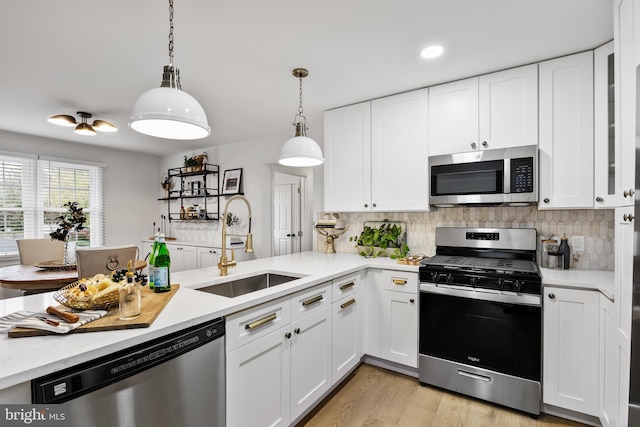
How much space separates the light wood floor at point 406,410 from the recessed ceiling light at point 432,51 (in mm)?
2421

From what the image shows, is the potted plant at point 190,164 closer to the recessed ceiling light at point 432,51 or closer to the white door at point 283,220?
the white door at point 283,220

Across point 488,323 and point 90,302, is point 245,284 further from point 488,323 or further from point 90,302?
point 488,323

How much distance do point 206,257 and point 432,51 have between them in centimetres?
396

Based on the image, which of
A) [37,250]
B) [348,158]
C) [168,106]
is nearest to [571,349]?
[348,158]

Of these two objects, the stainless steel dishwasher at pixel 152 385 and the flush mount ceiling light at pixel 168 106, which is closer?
the stainless steel dishwasher at pixel 152 385

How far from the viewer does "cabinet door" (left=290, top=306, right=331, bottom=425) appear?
185cm

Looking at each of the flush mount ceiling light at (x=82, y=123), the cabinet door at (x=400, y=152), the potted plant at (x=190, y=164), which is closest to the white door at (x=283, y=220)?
the potted plant at (x=190, y=164)

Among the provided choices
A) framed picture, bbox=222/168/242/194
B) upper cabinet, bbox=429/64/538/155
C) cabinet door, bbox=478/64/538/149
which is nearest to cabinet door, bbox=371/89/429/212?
upper cabinet, bbox=429/64/538/155

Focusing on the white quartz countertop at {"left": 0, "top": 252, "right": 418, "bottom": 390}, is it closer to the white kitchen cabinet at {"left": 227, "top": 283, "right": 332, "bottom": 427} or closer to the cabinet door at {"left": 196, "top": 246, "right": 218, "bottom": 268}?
the white kitchen cabinet at {"left": 227, "top": 283, "right": 332, "bottom": 427}

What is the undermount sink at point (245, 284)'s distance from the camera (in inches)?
79.5

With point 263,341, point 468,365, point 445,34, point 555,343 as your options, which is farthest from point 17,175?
point 555,343

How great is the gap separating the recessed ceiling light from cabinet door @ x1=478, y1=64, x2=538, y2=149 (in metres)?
0.55

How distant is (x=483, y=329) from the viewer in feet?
7.12

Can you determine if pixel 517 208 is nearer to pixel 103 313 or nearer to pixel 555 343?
pixel 555 343
